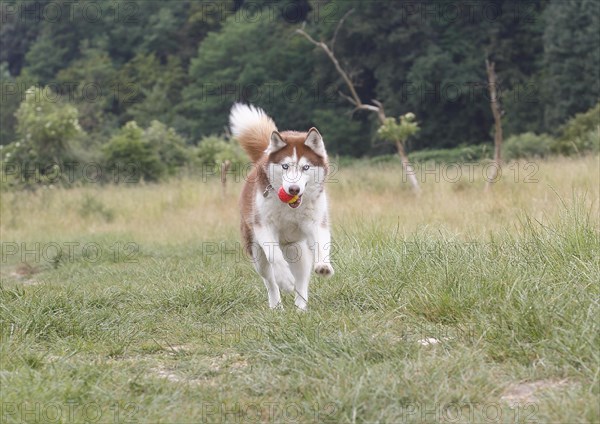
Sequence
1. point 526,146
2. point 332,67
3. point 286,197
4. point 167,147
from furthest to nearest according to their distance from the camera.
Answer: point 332,67, point 526,146, point 167,147, point 286,197

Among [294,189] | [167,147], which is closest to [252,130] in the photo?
[294,189]

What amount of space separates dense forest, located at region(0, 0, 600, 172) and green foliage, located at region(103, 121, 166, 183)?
35.7ft

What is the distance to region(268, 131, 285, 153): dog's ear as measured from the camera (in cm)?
676

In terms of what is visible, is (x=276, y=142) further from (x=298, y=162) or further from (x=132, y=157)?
(x=132, y=157)

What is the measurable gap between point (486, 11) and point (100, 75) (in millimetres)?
25616

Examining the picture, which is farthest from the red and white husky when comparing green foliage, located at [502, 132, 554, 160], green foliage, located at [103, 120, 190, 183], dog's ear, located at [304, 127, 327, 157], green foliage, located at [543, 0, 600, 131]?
green foliage, located at [543, 0, 600, 131]

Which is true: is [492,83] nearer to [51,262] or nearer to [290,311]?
[51,262]

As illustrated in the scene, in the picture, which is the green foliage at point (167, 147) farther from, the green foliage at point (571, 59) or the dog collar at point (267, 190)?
the dog collar at point (267, 190)

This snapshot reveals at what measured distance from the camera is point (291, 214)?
6914mm

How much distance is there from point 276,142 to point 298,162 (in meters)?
0.23

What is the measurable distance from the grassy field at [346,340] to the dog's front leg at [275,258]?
26cm

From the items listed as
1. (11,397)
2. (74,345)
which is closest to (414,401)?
(11,397)

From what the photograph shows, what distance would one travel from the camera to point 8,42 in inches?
2832

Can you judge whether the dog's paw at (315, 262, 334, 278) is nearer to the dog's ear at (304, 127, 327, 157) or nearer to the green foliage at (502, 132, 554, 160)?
the dog's ear at (304, 127, 327, 157)
